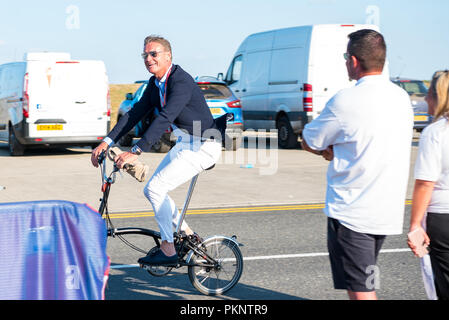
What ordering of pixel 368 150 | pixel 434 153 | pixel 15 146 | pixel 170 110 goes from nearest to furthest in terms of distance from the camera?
1. pixel 368 150
2. pixel 434 153
3. pixel 170 110
4. pixel 15 146

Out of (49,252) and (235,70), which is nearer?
(49,252)

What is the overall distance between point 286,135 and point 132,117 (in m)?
13.5

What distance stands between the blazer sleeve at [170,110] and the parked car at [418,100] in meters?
16.2

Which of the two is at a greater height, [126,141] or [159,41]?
[159,41]

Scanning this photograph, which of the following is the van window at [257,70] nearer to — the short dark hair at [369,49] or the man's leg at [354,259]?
the short dark hair at [369,49]

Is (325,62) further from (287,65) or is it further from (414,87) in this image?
(414,87)

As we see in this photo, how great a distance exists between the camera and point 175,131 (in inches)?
207

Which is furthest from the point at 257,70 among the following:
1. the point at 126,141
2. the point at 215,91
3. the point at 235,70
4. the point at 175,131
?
the point at 175,131

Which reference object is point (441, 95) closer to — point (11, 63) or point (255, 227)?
point (255, 227)

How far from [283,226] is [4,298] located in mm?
5351

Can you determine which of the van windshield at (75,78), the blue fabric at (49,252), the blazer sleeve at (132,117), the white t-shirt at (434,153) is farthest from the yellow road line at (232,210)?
the van windshield at (75,78)

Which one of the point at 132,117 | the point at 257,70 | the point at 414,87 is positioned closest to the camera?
the point at 132,117

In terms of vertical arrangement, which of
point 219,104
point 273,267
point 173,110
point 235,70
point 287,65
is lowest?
point 273,267

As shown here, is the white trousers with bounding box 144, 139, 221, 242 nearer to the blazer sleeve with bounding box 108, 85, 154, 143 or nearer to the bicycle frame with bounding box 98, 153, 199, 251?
the bicycle frame with bounding box 98, 153, 199, 251
